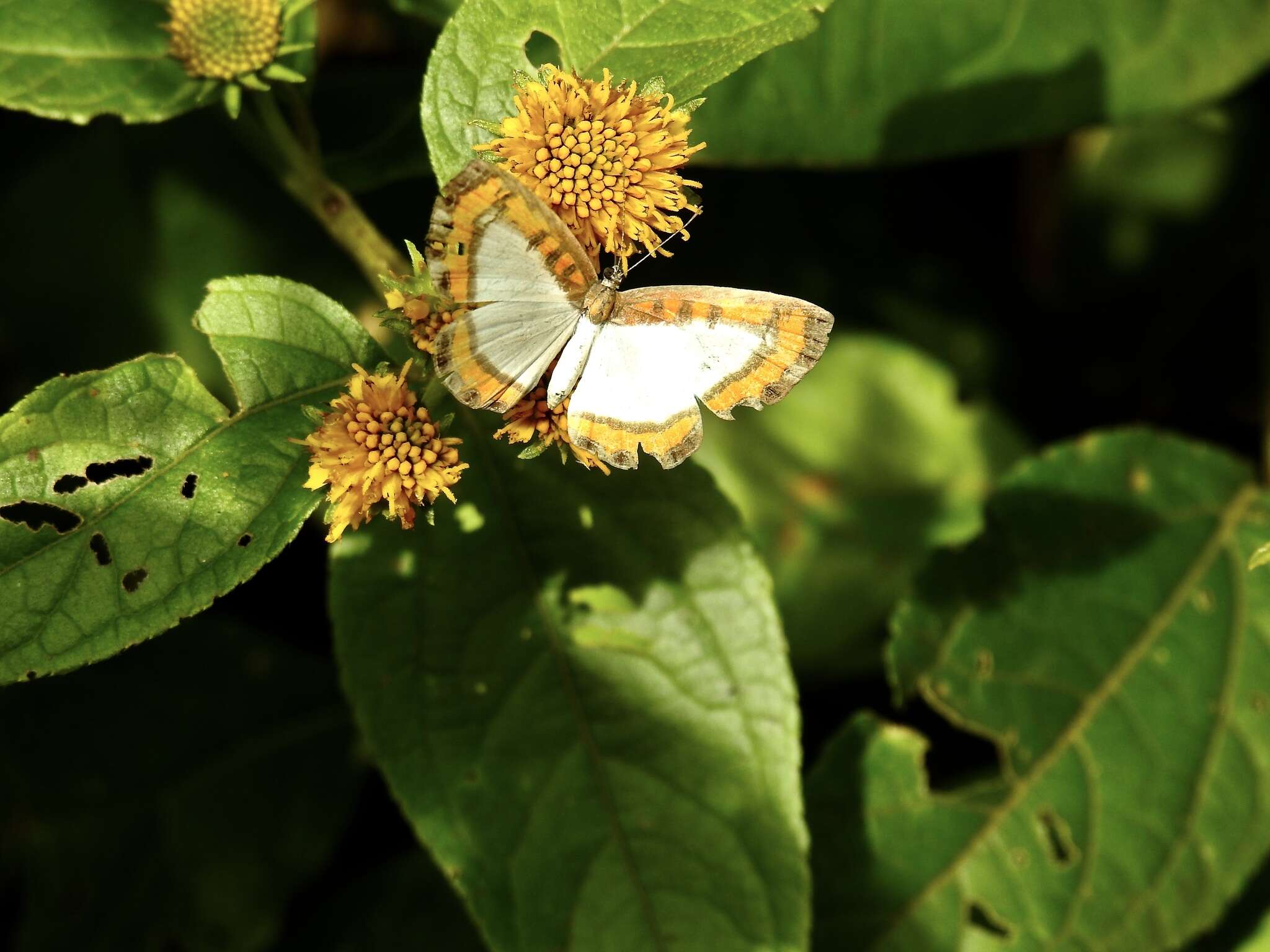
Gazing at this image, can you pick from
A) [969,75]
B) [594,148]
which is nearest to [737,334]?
[594,148]

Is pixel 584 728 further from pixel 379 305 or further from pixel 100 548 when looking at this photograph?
pixel 379 305

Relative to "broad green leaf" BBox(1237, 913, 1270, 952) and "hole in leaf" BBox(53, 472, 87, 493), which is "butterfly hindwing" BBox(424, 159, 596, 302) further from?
"broad green leaf" BBox(1237, 913, 1270, 952)

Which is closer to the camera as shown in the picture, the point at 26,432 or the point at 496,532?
the point at 26,432

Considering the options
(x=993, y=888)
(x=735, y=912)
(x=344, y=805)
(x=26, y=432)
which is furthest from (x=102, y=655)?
(x=993, y=888)

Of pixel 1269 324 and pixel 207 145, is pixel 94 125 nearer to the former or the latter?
pixel 207 145

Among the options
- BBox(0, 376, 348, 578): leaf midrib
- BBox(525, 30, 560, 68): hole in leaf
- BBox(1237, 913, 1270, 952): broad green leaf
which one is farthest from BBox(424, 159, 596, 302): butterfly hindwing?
BBox(1237, 913, 1270, 952): broad green leaf

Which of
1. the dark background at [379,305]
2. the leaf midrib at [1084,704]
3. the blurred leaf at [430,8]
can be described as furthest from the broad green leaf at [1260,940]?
the blurred leaf at [430,8]
